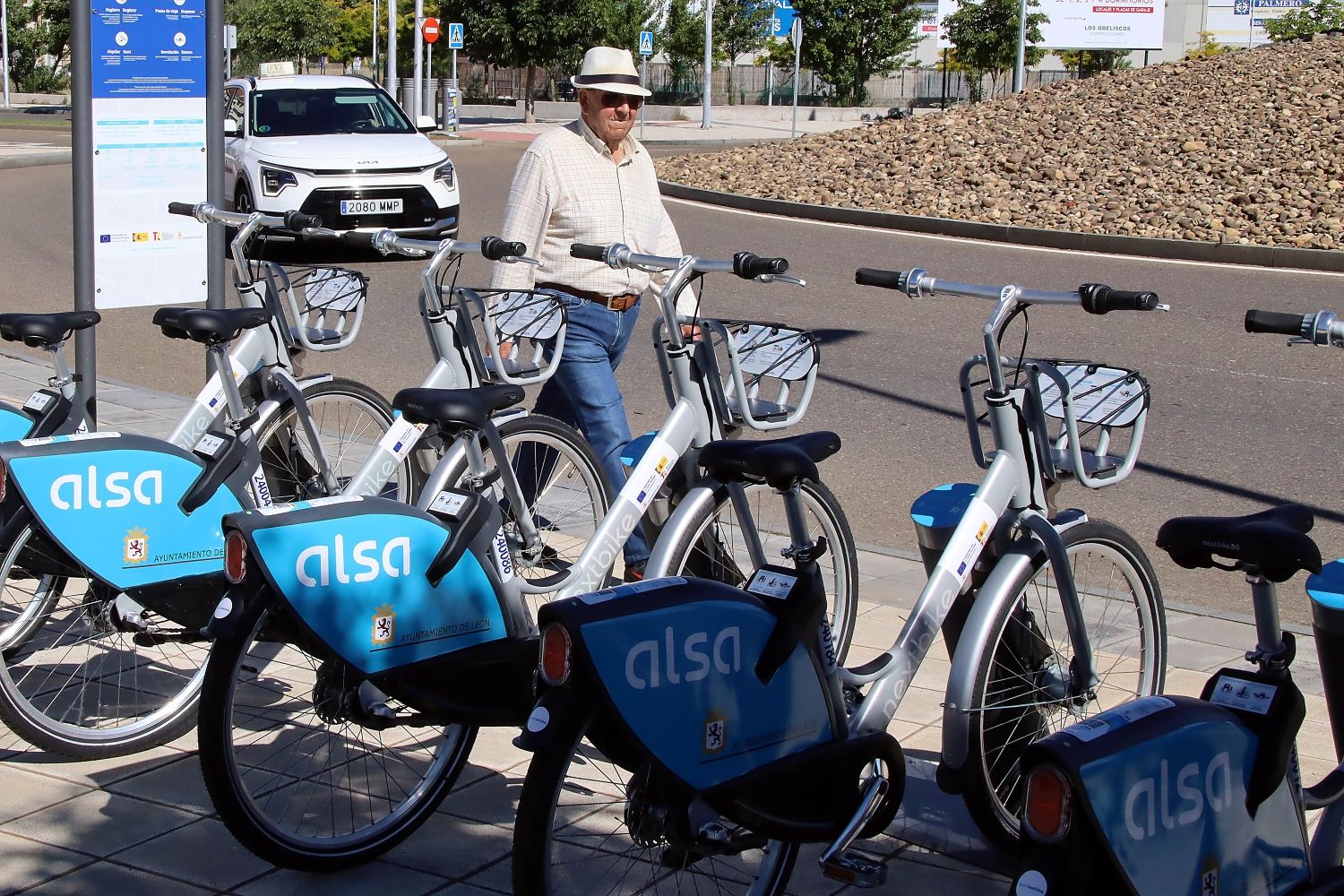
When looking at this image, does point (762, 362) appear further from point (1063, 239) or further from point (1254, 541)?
point (1063, 239)

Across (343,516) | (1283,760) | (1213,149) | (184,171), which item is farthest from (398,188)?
(1283,760)

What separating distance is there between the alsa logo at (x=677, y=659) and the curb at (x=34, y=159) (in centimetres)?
2738

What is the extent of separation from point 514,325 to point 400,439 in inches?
23.0

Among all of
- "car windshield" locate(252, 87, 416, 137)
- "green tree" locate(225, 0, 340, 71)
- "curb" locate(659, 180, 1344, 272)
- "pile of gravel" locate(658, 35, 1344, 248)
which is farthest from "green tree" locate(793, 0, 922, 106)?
"car windshield" locate(252, 87, 416, 137)

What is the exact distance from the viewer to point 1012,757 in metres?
3.75

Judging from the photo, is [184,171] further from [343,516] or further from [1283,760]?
[1283,760]

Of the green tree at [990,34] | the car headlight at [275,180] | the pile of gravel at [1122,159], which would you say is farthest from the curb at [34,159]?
the green tree at [990,34]

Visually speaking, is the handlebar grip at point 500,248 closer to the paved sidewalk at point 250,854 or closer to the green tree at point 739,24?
the paved sidewalk at point 250,854

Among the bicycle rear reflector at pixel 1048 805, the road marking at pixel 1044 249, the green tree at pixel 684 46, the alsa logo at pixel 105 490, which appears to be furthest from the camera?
the green tree at pixel 684 46

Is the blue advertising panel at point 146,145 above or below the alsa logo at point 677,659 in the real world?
above

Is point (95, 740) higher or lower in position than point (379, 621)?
lower

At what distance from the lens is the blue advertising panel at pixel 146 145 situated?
20.5 feet

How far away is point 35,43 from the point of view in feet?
212

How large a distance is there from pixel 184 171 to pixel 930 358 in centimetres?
536
